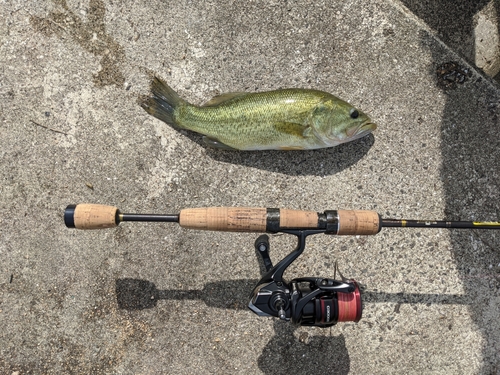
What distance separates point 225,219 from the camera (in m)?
2.21

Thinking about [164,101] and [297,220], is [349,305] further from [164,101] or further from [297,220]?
Result: [164,101]

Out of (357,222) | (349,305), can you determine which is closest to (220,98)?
(357,222)

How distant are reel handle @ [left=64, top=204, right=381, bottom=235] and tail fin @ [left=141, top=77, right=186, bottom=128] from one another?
2.88ft

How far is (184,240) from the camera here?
287 cm

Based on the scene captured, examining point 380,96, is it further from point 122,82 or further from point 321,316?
point 122,82

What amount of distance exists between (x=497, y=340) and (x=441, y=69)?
→ 2.08 metres

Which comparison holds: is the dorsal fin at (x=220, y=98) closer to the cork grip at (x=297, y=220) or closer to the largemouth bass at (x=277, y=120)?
the largemouth bass at (x=277, y=120)

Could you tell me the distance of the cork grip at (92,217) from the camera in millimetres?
2152

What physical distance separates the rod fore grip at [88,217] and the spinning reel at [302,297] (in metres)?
0.89

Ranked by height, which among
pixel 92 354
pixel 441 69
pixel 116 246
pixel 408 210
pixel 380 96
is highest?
pixel 441 69

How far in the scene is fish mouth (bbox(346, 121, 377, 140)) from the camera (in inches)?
104

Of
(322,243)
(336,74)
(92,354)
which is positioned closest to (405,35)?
(336,74)

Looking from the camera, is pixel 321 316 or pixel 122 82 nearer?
pixel 321 316

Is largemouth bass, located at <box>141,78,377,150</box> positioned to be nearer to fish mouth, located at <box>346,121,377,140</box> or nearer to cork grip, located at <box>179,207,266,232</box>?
fish mouth, located at <box>346,121,377,140</box>
